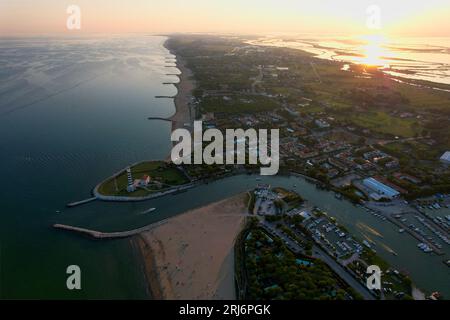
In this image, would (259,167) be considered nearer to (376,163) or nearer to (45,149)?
(376,163)

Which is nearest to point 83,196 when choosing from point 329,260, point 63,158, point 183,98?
point 63,158

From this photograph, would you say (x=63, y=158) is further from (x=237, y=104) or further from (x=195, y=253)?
(x=237, y=104)

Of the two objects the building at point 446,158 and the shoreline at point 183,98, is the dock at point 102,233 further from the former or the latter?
the building at point 446,158

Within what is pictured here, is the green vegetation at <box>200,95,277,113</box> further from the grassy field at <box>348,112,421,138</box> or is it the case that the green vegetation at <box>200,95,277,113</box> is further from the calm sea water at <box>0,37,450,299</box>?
the grassy field at <box>348,112,421,138</box>

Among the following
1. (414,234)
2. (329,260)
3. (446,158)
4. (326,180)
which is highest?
(446,158)

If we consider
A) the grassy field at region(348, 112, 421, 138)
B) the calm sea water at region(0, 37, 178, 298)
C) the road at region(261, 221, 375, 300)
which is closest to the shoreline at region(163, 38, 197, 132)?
the calm sea water at region(0, 37, 178, 298)

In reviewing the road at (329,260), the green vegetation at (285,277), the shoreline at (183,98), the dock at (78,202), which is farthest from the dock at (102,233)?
the shoreline at (183,98)
